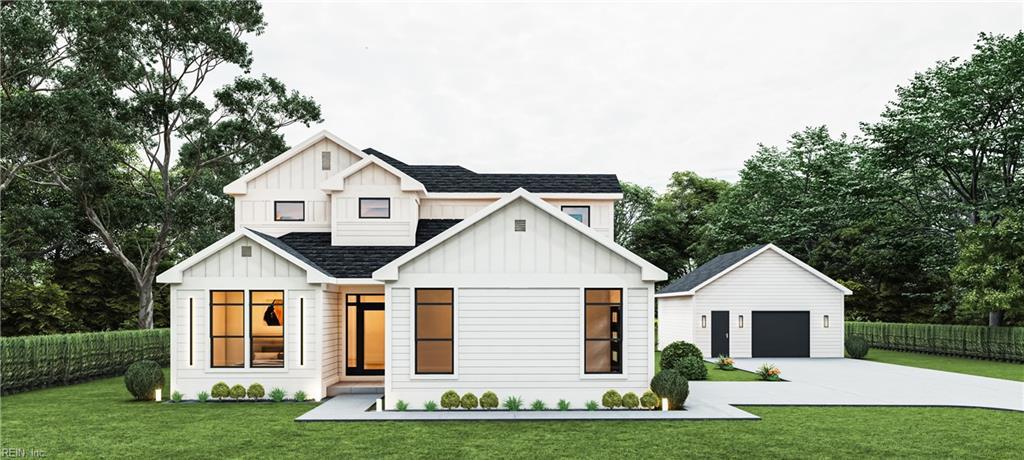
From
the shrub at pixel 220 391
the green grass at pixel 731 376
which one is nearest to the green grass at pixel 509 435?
the shrub at pixel 220 391

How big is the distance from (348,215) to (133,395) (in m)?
7.49

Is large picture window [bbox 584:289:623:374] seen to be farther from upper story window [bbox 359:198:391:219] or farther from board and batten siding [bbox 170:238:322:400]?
upper story window [bbox 359:198:391:219]

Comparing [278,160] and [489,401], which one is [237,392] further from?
[278,160]

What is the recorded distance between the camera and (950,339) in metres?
32.0

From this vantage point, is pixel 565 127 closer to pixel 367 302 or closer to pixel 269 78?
pixel 269 78

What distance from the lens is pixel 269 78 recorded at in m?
36.2

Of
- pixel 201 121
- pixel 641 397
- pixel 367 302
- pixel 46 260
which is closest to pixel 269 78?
pixel 201 121

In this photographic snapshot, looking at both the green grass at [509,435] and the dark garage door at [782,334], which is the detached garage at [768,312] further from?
the green grass at [509,435]

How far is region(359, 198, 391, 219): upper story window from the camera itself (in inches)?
850

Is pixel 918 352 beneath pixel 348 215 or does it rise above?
beneath

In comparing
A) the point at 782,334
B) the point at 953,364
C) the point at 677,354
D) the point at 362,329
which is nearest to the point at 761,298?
the point at 782,334

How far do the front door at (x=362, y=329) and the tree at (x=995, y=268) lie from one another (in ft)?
76.6

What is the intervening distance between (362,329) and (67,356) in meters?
9.36

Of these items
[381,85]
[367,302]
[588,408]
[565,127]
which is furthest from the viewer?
[565,127]
